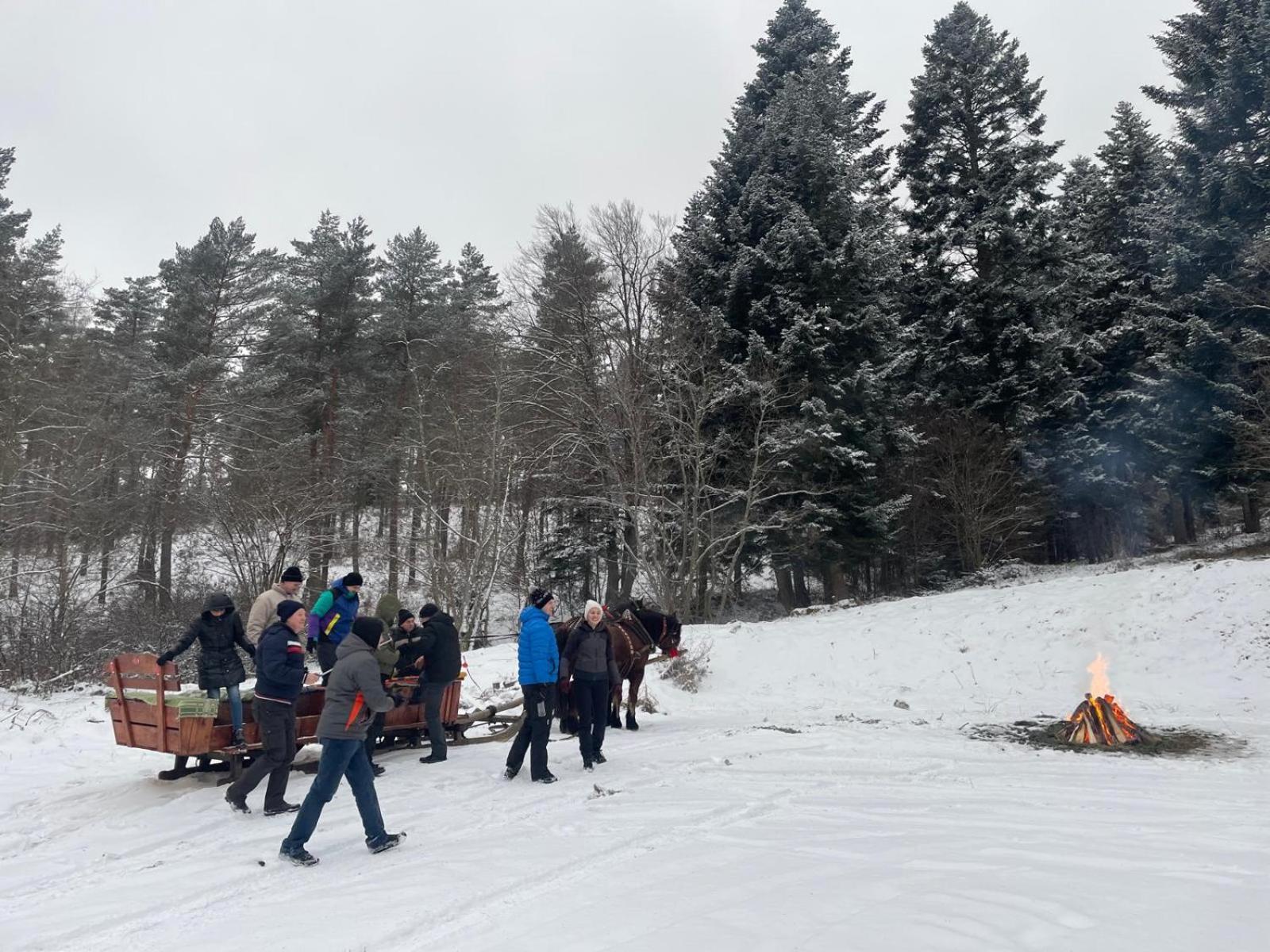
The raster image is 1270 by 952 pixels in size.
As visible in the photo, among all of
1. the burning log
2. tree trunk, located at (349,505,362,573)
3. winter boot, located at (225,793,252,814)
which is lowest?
the burning log

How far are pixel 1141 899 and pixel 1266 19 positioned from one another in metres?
24.4

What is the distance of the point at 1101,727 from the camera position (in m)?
9.34

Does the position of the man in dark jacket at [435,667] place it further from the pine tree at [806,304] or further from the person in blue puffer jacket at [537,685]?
the pine tree at [806,304]

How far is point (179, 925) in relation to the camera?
4418 millimetres

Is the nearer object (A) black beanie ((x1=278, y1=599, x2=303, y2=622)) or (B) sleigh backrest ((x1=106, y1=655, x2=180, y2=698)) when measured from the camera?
(A) black beanie ((x1=278, y1=599, x2=303, y2=622))

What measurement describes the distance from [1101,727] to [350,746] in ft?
27.5

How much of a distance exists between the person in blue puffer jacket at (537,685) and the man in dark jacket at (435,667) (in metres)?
1.22

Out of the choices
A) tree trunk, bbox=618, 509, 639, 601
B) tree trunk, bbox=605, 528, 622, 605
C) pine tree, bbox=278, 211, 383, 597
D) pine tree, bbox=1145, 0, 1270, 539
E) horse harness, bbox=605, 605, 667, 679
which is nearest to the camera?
horse harness, bbox=605, 605, 667, 679

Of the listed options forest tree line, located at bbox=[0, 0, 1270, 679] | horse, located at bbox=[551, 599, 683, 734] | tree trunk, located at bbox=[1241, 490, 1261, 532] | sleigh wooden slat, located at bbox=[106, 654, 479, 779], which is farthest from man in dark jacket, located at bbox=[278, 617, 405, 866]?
tree trunk, located at bbox=[1241, 490, 1261, 532]

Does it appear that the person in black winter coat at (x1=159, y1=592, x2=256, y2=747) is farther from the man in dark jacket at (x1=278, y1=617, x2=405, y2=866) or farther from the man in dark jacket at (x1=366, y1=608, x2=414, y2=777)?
the man in dark jacket at (x1=278, y1=617, x2=405, y2=866)

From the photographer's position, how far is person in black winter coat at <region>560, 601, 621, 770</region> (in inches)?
340

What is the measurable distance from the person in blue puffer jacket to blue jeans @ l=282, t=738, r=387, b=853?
7.47 ft

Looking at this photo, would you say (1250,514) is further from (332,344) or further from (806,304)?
A: (332,344)

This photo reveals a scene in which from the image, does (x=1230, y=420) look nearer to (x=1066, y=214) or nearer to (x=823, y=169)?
(x=1066, y=214)
